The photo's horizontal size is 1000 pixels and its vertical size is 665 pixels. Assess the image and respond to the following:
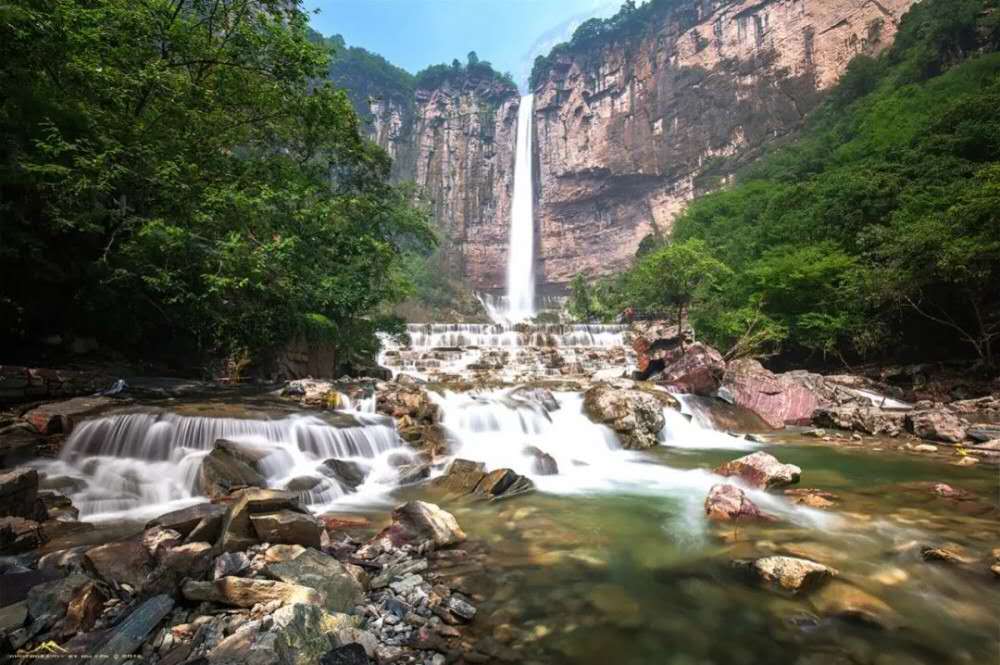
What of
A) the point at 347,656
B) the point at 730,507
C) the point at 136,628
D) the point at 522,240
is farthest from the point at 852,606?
the point at 522,240

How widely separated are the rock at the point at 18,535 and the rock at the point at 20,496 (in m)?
0.25

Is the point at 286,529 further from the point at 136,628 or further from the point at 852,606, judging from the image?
the point at 852,606

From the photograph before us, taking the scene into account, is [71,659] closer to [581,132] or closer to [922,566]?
[922,566]

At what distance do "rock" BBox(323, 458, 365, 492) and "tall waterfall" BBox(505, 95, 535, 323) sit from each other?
47.0 meters

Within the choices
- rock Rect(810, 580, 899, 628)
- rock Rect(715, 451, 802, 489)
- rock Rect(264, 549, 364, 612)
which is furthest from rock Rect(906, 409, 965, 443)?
rock Rect(264, 549, 364, 612)

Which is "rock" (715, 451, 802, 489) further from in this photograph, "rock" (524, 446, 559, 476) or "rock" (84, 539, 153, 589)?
"rock" (84, 539, 153, 589)

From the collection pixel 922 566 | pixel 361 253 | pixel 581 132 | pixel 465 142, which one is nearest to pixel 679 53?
pixel 581 132

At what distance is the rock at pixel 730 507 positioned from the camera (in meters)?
5.04

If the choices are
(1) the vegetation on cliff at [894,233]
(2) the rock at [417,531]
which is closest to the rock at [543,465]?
(2) the rock at [417,531]

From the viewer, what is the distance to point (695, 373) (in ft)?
47.6

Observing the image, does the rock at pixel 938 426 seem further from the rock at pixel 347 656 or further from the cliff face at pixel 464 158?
the cliff face at pixel 464 158

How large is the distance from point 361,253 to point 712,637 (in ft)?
41.4

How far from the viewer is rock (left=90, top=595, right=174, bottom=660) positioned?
238cm

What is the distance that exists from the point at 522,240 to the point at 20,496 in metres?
55.0
